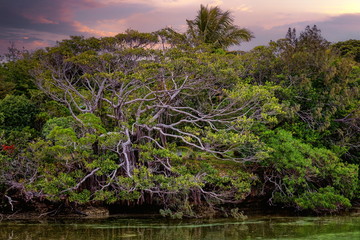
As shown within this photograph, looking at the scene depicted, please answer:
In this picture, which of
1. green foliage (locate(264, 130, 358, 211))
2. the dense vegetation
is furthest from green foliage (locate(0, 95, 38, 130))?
green foliage (locate(264, 130, 358, 211))

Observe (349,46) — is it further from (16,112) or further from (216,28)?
(16,112)

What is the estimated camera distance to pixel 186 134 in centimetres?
1334

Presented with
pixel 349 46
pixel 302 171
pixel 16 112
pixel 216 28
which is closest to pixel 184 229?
→ pixel 302 171

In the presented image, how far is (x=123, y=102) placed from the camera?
1398 cm

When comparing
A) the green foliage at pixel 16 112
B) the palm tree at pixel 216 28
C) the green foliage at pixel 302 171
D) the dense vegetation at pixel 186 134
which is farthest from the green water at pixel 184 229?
the palm tree at pixel 216 28

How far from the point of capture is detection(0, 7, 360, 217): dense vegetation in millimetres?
12453

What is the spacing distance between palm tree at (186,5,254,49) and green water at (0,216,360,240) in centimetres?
1532

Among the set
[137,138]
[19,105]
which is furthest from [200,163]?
[19,105]

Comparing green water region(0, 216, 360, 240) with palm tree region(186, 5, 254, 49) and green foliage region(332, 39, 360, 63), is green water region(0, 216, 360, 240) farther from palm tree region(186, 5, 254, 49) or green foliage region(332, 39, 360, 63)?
green foliage region(332, 39, 360, 63)

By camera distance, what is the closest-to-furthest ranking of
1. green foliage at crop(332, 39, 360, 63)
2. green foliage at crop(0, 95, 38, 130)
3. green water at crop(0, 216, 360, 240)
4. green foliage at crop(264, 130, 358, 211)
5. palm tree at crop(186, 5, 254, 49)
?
green water at crop(0, 216, 360, 240) → green foliage at crop(264, 130, 358, 211) → green foliage at crop(0, 95, 38, 130) → palm tree at crop(186, 5, 254, 49) → green foliage at crop(332, 39, 360, 63)

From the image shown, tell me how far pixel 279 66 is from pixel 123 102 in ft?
24.3

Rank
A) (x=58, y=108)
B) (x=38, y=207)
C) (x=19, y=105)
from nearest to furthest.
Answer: (x=38, y=207) < (x=19, y=105) < (x=58, y=108)

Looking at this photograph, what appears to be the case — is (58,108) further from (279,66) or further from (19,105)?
(279,66)

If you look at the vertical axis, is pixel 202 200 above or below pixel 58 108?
below
